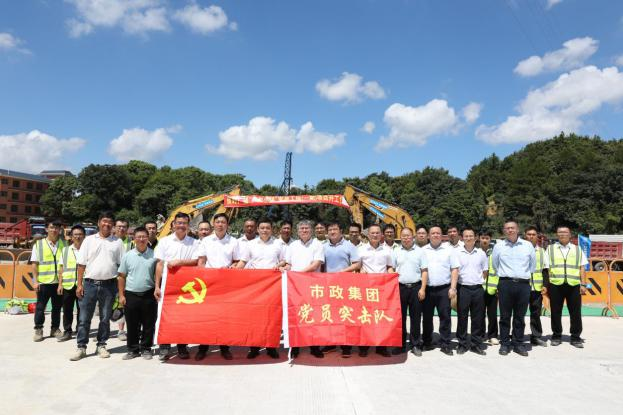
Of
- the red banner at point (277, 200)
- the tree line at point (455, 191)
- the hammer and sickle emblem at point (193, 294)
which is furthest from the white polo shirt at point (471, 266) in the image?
the tree line at point (455, 191)

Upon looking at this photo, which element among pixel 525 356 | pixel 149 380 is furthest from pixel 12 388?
pixel 525 356

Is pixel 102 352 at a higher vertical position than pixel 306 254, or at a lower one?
lower

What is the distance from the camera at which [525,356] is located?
20.1ft

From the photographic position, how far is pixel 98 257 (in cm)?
589

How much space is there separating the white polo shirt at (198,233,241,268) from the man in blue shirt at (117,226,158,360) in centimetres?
68

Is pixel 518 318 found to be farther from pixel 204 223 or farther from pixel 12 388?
pixel 12 388

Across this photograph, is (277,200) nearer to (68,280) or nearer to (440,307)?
(68,280)

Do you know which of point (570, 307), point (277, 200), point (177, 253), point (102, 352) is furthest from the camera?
point (277, 200)

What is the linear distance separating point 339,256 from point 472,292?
6.82 ft

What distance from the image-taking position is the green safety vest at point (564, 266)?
683 centimetres


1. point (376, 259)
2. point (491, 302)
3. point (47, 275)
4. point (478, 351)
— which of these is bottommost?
point (478, 351)

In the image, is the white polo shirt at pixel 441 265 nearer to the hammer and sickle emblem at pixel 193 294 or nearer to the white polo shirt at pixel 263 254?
the white polo shirt at pixel 263 254

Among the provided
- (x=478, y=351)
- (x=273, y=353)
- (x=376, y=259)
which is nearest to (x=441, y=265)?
(x=376, y=259)

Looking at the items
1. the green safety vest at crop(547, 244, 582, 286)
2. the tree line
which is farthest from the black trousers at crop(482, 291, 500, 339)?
the tree line
